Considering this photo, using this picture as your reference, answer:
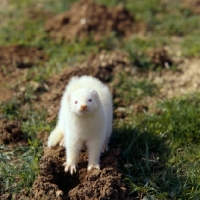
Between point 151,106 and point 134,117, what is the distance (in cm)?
42

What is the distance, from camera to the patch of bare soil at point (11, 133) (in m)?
5.13

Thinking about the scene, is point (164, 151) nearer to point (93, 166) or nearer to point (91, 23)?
point (93, 166)

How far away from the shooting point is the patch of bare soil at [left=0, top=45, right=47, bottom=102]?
20.6 feet

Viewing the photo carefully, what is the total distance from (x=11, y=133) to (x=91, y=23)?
11.2 feet

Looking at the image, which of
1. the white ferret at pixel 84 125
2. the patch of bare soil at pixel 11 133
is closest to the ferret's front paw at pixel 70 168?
the white ferret at pixel 84 125

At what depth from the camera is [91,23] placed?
797 cm

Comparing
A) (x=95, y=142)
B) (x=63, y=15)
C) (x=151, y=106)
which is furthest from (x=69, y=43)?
(x=95, y=142)

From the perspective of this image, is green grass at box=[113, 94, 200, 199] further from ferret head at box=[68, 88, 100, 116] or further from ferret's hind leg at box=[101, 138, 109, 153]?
ferret head at box=[68, 88, 100, 116]

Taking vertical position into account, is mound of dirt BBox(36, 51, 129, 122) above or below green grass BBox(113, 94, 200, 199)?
above

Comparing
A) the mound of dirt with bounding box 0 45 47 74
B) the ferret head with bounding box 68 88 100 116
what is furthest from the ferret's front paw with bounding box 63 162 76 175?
the mound of dirt with bounding box 0 45 47 74

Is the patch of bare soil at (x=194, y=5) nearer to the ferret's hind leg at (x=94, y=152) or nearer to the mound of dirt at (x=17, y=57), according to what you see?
the mound of dirt at (x=17, y=57)

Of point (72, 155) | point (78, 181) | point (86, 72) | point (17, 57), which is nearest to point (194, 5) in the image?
point (86, 72)

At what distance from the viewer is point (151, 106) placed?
5840 mm

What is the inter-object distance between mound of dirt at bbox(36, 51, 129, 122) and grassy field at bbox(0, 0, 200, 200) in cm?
16
